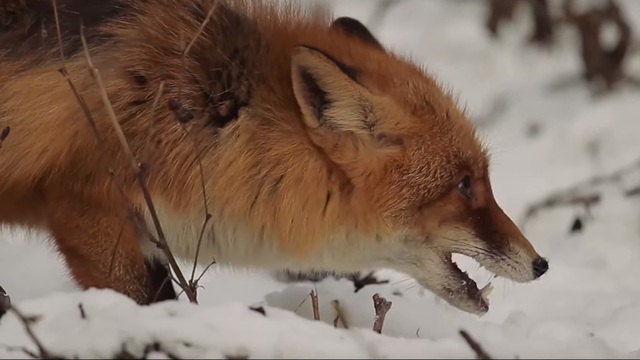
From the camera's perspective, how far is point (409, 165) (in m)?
3.22

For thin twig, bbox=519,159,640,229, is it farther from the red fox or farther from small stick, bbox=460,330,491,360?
small stick, bbox=460,330,491,360

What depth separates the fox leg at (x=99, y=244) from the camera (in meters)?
3.15

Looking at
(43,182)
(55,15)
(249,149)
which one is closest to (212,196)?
(249,149)

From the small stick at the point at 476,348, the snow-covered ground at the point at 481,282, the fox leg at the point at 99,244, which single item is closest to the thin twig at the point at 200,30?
the fox leg at the point at 99,244

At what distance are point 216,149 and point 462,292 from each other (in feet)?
3.22

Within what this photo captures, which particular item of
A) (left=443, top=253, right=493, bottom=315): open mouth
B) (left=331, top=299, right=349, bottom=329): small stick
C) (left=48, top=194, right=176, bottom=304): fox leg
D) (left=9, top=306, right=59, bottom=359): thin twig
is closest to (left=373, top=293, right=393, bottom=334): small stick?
(left=331, top=299, right=349, bottom=329): small stick

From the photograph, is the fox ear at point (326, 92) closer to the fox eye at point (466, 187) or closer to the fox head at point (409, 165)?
the fox head at point (409, 165)

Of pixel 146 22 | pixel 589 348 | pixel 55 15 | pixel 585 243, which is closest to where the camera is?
pixel 589 348

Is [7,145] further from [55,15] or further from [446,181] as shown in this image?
[446,181]

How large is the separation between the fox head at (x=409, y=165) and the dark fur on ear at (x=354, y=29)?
21 cm

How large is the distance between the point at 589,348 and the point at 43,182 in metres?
1.73

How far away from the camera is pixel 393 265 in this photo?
3463 millimetres

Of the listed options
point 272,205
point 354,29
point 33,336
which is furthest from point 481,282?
point 33,336

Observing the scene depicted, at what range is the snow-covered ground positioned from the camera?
85.9 inches
